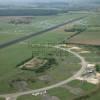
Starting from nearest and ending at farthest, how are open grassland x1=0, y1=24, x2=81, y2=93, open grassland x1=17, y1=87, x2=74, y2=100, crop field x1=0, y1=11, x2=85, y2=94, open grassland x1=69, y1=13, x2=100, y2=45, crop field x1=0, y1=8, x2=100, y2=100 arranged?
1. open grassland x1=17, y1=87, x2=74, y2=100
2. crop field x1=0, y1=8, x2=100, y2=100
3. crop field x1=0, y1=11, x2=85, y2=94
4. open grassland x1=0, y1=24, x2=81, y2=93
5. open grassland x1=69, y1=13, x2=100, y2=45

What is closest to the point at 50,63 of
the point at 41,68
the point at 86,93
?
the point at 41,68

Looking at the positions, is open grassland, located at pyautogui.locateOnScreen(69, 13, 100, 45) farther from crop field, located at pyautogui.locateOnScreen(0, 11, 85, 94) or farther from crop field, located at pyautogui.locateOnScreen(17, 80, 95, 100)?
crop field, located at pyautogui.locateOnScreen(17, 80, 95, 100)

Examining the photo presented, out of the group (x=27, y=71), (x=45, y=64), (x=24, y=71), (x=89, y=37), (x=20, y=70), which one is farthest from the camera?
(x=89, y=37)

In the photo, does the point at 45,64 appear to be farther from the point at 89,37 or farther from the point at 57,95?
the point at 89,37

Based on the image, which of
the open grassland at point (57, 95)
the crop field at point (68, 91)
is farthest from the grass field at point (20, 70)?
the open grassland at point (57, 95)

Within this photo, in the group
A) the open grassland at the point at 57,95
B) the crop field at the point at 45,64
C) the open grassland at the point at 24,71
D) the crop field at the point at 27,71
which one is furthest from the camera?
the open grassland at the point at 24,71

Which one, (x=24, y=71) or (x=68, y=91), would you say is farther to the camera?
(x=24, y=71)

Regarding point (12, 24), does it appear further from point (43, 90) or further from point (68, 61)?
point (43, 90)

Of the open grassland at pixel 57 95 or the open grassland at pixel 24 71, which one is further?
the open grassland at pixel 24 71

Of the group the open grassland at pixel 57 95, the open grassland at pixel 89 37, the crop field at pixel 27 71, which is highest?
the open grassland at pixel 89 37

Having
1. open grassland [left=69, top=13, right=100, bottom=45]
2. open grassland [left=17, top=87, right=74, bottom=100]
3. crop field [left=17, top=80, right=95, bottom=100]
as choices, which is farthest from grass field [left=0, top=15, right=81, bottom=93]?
open grassland [left=69, top=13, right=100, bottom=45]

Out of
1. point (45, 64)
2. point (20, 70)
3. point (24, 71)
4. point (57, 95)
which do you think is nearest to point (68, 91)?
point (57, 95)

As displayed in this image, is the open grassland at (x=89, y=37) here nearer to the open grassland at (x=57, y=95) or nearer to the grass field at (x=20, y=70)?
the grass field at (x=20, y=70)
